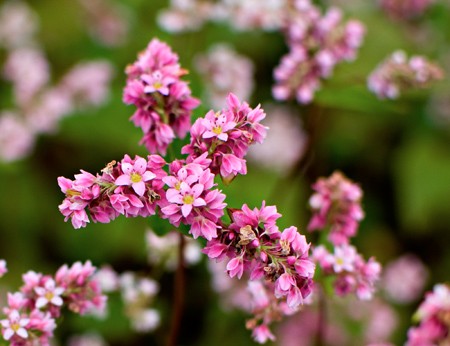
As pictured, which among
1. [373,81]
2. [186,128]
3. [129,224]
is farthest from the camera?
[129,224]

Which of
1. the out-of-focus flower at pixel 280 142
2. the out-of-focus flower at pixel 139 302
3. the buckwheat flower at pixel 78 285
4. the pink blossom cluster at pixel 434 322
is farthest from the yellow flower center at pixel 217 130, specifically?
the out-of-focus flower at pixel 280 142

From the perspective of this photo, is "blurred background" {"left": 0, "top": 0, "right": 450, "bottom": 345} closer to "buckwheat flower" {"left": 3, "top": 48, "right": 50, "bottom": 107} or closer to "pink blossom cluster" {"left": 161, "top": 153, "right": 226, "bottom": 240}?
"buckwheat flower" {"left": 3, "top": 48, "right": 50, "bottom": 107}

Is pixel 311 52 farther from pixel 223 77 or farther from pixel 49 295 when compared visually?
pixel 49 295

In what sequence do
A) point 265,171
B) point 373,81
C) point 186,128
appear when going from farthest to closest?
point 265,171, point 373,81, point 186,128

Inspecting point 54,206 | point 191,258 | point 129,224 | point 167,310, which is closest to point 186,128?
point 191,258

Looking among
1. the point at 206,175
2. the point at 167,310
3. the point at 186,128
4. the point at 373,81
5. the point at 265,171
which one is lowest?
the point at 206,175

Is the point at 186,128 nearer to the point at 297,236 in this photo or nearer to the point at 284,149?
the point at 297,236

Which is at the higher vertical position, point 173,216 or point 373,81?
point 373,81
